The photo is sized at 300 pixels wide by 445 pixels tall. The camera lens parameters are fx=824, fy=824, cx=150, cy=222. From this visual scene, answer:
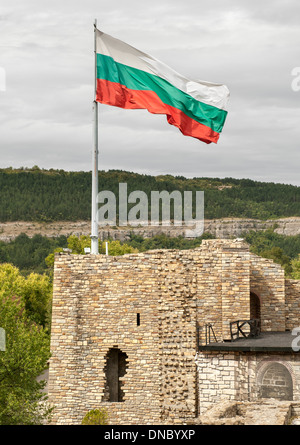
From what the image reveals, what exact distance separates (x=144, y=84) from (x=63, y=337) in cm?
993

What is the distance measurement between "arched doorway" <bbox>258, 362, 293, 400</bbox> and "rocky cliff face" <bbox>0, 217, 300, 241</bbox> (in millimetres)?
99711

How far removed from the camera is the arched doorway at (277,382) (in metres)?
29.2

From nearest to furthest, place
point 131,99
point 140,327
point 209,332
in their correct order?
point 131,99
point 140,327
point 209,332

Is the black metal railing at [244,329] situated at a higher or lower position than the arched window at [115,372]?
higher

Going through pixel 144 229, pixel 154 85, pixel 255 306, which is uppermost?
pixel 144 229

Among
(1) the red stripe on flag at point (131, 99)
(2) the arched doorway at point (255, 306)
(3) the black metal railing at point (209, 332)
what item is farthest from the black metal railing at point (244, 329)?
(1) the red stripe on flag at point (131, 99)

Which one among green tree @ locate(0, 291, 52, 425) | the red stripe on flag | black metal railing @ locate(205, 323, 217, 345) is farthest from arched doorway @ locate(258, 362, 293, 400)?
the red stripe on flag

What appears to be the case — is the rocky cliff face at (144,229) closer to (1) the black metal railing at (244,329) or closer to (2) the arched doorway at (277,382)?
(1) the black metal railing at (244,329)

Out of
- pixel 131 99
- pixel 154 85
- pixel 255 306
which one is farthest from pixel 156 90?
pixel 255 306

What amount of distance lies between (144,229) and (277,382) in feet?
371

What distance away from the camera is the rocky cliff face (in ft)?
448

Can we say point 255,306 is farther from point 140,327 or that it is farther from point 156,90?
point 156,90

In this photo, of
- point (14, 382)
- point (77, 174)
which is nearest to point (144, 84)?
point (14, 382)

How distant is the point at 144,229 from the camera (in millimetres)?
142000
